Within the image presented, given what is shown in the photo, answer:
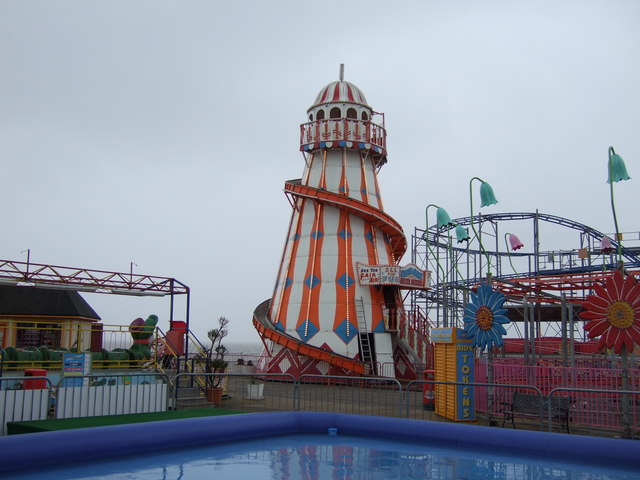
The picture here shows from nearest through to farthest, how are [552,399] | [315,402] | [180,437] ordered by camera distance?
[180,437] → [552,399] → [315,402]

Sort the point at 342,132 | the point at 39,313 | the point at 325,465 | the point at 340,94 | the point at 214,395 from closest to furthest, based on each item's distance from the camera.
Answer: the point at 325,465
the point at 214,395
the point at 39,313
the point at 342,132
the point at 340,94

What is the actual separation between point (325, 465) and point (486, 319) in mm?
6214

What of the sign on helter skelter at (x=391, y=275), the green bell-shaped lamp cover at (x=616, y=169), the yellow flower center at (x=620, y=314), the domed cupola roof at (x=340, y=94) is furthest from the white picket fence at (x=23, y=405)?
the domed cupola roof at (x=340, y=94)

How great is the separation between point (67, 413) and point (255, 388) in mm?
7129

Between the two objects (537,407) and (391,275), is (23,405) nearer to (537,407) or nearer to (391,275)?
(537,407)

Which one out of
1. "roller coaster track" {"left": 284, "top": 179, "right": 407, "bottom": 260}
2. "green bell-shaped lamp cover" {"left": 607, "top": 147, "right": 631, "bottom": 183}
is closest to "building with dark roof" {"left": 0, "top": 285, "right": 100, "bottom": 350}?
"roller coaster track" {"left": 284, "top": 179, "right": 407, "bottom": 260}

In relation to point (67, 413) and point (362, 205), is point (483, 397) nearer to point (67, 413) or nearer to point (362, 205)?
point (67, 413)

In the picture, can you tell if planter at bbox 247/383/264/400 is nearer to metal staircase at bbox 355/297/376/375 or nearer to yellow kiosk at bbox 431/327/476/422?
yellow kiosk at bbox 431/327/476/422

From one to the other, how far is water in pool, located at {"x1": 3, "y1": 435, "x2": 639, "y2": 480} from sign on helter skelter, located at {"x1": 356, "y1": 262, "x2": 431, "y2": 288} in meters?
16.2

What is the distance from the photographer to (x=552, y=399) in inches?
555

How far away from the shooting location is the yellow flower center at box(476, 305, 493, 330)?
1631 cm

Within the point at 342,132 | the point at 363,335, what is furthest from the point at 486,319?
the point at 342,132

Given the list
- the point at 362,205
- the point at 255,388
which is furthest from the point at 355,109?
the point at 255,388

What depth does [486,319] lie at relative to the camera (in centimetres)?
1639
